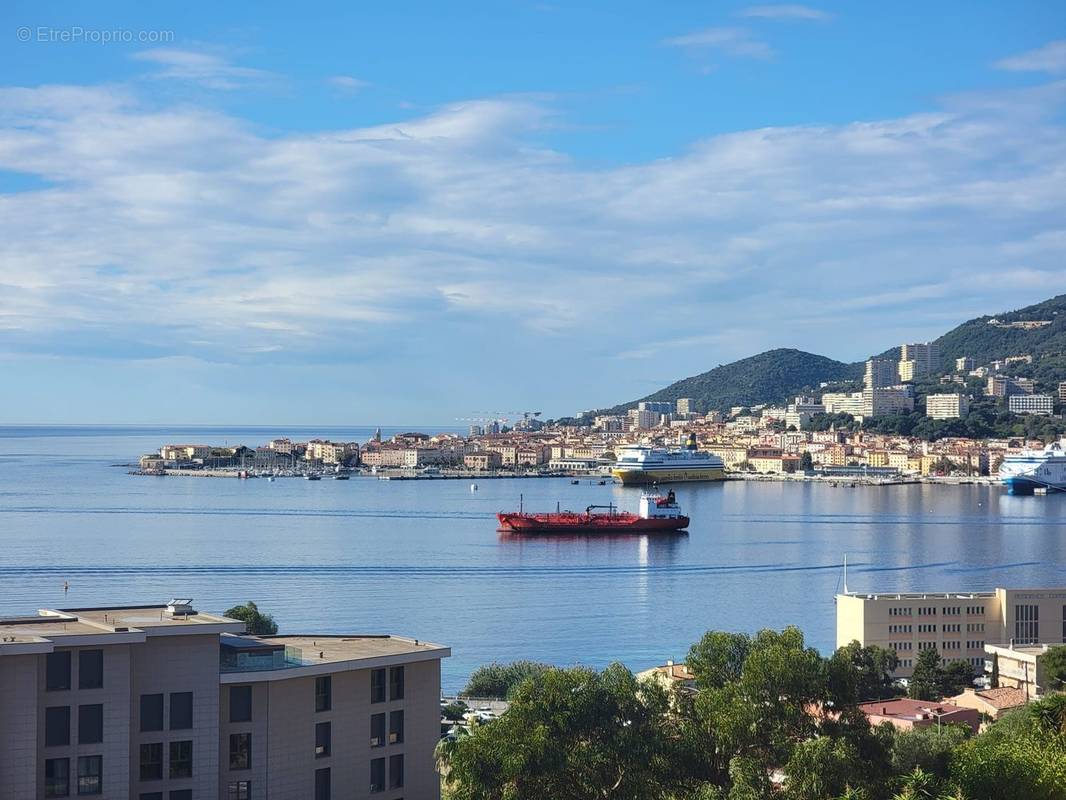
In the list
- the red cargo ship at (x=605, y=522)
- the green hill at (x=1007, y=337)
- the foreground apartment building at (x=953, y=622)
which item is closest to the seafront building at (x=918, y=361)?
the green hill at (x=1007, y=337)

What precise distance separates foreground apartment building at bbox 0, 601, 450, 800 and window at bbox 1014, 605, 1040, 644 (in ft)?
39.7

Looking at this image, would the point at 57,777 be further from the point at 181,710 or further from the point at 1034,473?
the point at 1034,473

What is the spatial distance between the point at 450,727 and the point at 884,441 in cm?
7354

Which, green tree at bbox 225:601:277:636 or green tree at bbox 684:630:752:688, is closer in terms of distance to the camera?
green tree at bbox 684:630:752:688

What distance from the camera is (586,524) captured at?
37.6 m

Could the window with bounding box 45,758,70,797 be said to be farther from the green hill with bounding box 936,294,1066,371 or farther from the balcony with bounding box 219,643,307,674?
the green hill with bounding box 936,294,1066,371

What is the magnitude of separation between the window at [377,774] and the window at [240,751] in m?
0.66

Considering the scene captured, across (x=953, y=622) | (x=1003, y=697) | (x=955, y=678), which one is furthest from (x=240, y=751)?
(x=953, y=622)

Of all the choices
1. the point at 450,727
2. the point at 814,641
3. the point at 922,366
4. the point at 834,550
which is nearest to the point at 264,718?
the point at 450,727

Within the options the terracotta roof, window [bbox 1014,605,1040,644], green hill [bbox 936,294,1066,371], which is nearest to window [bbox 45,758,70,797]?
the terracotta roof

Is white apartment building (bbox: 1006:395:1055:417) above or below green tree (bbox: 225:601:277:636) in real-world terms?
above

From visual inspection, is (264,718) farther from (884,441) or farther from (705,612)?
(884,441)

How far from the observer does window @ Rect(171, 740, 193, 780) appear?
19.1 ft

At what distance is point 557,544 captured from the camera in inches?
1357
